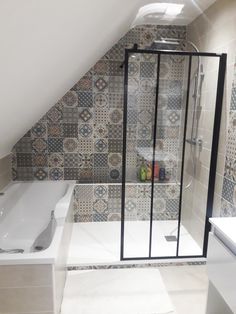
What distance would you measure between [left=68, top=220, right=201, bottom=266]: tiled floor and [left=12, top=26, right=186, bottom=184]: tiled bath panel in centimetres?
29

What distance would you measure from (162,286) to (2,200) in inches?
65.8

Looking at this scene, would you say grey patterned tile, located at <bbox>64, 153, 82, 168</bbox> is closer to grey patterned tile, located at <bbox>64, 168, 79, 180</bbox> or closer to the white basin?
grey patterned tile, located at <bbox>64, 168, 79, 180</bbox>

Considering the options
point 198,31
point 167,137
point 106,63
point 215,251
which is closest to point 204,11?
point 198,31

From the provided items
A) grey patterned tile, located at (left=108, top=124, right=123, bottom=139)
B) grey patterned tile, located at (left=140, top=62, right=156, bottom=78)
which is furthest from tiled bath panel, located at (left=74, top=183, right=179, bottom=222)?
grey patterned tile, located at (left=140, top=62, right=156, bottom=78)

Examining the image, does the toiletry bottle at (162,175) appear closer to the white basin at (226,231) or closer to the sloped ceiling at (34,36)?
the white basin at (226,231)

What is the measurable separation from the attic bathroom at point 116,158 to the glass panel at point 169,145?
1cm

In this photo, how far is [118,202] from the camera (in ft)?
9.78

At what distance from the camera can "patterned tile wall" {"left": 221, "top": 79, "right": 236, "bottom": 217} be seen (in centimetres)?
194

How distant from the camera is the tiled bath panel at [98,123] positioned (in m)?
2.90

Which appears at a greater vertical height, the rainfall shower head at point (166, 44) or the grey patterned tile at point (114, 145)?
the rainfall shower head at point (166, 44)

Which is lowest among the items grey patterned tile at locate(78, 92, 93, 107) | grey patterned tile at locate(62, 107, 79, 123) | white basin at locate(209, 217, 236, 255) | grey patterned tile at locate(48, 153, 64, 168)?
white basin at locate(209, 217, 236, 255)

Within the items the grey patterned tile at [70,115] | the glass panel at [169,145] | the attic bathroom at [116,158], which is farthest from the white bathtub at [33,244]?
the glass panel at [169,145]

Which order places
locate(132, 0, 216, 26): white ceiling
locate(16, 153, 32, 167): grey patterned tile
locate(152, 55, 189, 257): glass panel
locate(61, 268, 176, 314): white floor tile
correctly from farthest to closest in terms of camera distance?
locate(16, 153, 32, 167): grey patterned tile, locate(152, 55, 189, 257): glass panel, locate(132, 0, 216, 26): white ceiling, locate(61, 268, 176, 314): white floor tile

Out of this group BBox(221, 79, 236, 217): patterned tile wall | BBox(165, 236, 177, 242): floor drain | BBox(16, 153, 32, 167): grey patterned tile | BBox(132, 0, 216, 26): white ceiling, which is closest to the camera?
BBox(221, 79, 236, 217): patterned tile wall
